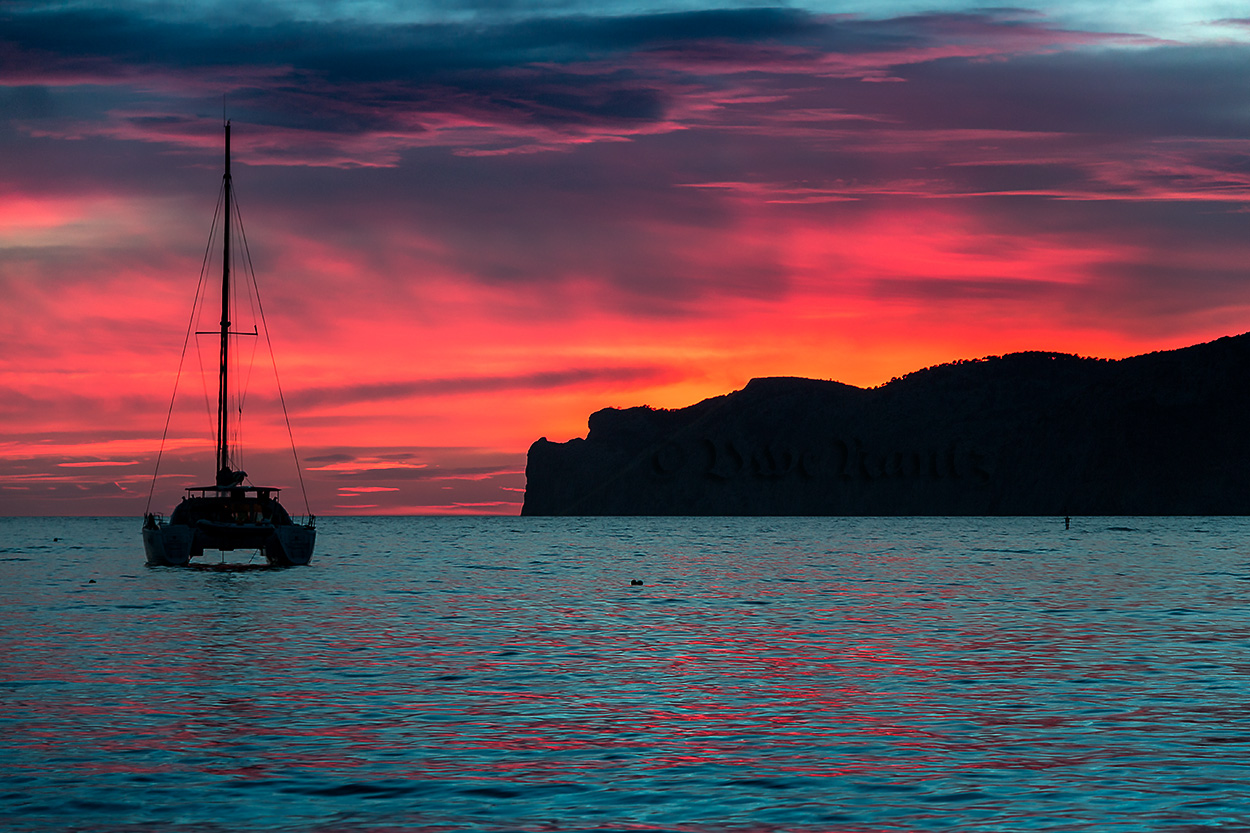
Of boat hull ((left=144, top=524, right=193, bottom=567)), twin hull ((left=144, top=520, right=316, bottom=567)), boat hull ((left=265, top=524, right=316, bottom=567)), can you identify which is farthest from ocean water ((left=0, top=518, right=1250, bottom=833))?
boat hull ((left=265, top=524, right=316, bottom=567))

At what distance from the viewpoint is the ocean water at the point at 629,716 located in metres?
14.5

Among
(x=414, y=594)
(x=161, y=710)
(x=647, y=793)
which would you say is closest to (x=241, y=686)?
(x=161, y=710)

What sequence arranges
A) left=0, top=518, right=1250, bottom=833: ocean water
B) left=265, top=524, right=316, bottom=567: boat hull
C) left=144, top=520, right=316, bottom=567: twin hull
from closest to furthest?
1. left=0, top=518, right=1250, bottom=833: ocean water
2. left=144, top=520, right=316, bottom=567: twin hull
3. left=265, top=524, right=316, bottom=567: boat hull

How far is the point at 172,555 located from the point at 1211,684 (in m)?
55.2

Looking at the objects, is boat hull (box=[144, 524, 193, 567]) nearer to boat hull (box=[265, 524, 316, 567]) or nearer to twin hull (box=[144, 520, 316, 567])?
twin hull (box=[144, 520, 316, 567])

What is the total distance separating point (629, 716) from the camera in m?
21.0

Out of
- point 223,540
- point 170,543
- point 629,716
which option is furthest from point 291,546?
point 629,716

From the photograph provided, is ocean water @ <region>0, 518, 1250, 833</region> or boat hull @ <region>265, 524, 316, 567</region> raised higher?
boat hull @ <region>265, 524, 316, 567</region>

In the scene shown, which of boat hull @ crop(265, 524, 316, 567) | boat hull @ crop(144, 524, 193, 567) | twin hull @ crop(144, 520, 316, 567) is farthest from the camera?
boat hull @ crop(265, 524, 316, 567)

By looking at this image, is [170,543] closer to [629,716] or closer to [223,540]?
[223,540]

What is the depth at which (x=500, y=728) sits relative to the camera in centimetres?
1983

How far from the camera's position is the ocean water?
1453cm

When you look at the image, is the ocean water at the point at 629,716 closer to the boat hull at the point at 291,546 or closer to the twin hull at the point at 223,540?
the twin hull at the point at 223,540

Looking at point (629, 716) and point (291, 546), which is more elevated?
point (291, 546)
